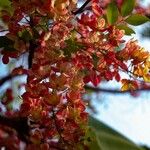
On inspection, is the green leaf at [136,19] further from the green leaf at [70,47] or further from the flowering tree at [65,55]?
the green leaf at [70,47]

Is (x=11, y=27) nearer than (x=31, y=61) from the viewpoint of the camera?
Yes

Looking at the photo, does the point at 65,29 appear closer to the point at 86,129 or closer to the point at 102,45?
the point at 102,45

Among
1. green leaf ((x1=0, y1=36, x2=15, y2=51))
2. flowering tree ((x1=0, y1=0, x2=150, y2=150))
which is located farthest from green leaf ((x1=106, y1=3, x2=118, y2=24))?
green leaf ((x1=0, y1=36, x2=15, y2=51))

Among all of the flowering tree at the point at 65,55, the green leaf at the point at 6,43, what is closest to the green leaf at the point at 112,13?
the flowering tree at the point at 65,55

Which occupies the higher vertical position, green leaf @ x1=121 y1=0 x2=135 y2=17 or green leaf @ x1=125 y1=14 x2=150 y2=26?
green leaf @ x1=121 y1=0 x2=135 y2=17

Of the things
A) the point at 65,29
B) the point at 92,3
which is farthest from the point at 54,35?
the point at 92,3

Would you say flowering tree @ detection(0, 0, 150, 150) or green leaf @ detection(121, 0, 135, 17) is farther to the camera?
green leaf @ detection(121, 0, 135, 17)

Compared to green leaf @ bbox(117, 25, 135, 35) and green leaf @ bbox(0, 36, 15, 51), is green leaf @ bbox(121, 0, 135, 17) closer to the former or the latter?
green leaf @ bbox(117, 25, 135, 35)

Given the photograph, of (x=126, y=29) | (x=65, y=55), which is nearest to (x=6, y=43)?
(x=65, y=55)
